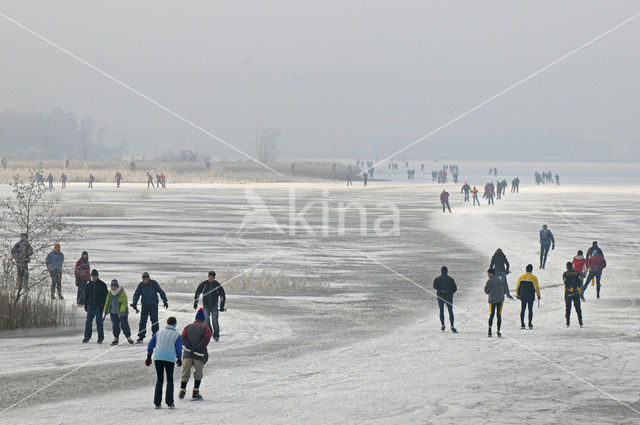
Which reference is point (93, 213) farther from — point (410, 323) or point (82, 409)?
point (82, 409)

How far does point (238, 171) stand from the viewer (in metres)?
123

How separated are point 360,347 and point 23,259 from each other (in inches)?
343

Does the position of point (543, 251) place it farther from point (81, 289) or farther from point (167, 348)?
point (167, 348)

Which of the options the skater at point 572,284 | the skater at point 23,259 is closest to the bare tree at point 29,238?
the skater at point 23,259

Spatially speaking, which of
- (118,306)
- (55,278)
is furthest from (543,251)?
(118,306)

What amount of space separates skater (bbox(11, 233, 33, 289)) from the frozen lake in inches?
69.8

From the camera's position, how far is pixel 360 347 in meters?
17.9

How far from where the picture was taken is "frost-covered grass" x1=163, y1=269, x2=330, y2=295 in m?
25.2

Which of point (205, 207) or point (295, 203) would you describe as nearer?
point (205, 207)

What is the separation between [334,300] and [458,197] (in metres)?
55.0

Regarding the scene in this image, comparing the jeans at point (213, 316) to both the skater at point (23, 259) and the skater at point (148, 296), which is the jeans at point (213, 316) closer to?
the skater at point (148, 296)

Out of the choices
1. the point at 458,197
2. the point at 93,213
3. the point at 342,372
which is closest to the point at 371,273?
the point at 342,372

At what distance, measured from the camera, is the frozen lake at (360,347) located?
13.3 metres

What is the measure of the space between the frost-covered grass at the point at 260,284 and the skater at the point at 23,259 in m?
4.71
